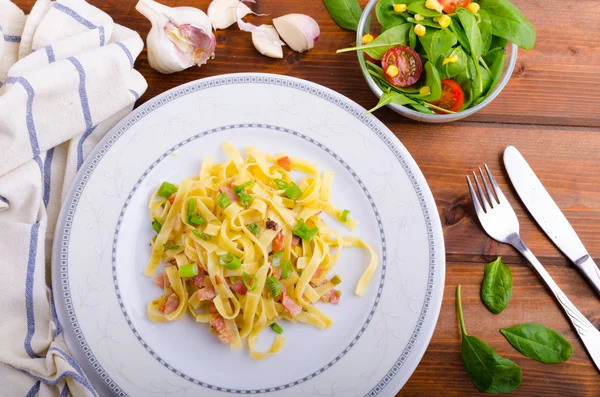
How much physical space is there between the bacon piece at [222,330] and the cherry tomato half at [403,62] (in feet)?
4.62

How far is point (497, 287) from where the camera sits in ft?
9.16

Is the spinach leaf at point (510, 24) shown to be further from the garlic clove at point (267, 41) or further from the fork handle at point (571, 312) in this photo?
the garlic clove at point (267, 41)

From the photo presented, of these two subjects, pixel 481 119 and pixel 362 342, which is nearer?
pixel 362 342

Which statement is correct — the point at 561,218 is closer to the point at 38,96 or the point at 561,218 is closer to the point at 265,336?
the point at 265,336

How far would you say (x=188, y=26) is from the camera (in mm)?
2883

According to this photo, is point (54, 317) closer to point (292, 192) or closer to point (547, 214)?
point (292, 192)

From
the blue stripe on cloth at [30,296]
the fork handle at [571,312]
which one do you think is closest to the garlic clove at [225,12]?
the blue stripe on cloth at [30,296]

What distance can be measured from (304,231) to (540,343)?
127cm

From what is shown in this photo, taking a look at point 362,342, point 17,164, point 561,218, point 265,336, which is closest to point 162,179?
point 17,164

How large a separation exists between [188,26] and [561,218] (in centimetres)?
213

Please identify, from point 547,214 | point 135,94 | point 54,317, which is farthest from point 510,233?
point 54,317

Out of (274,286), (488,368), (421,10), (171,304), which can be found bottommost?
(488,368)

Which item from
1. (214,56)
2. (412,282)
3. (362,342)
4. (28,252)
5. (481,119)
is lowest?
(362,342)

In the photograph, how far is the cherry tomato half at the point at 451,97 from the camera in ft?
8.96
